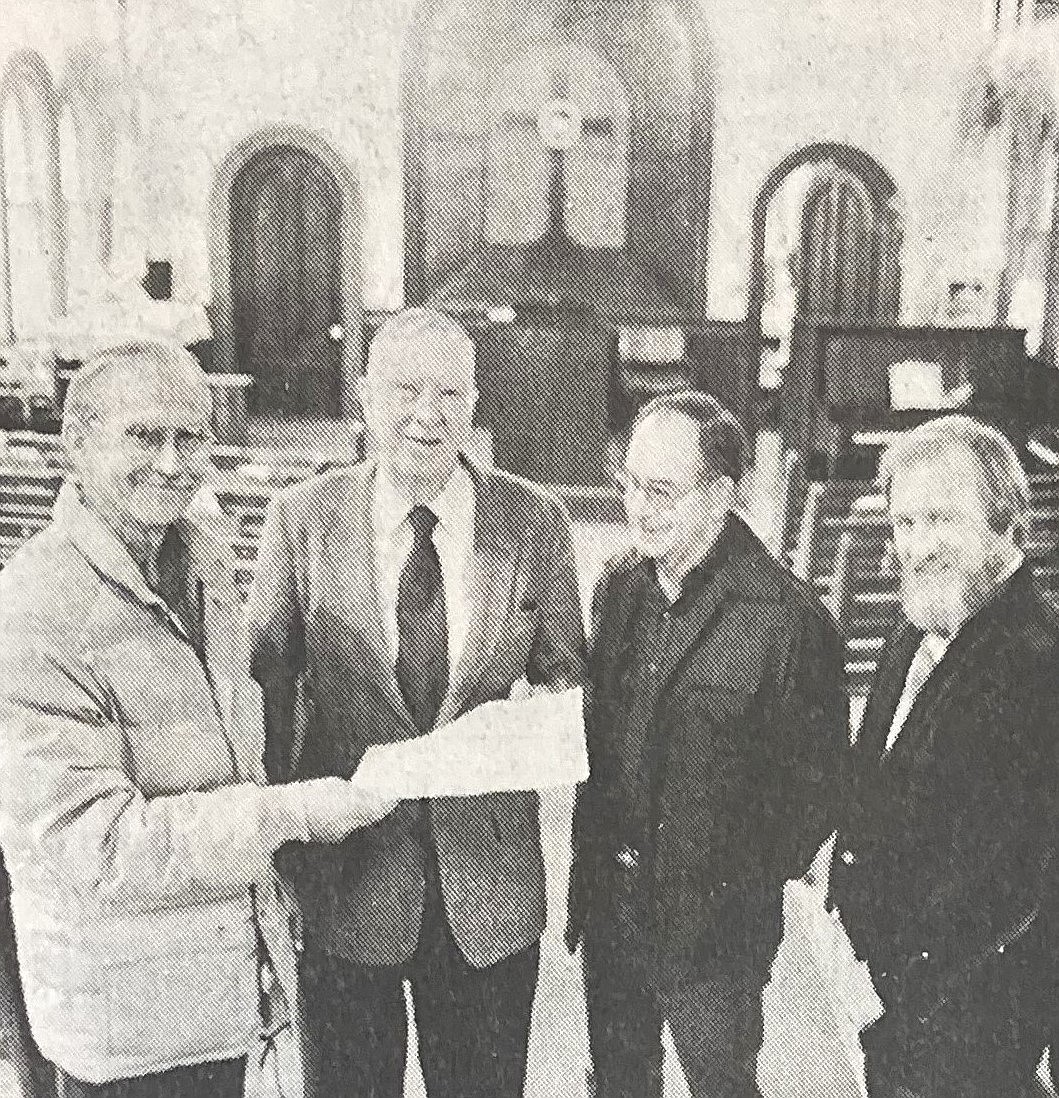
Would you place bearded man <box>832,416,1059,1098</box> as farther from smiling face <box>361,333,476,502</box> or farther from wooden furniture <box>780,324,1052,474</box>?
smiling face <box>361,333,476,502</box>

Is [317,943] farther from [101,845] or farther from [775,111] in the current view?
[775,111]

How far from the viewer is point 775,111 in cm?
145

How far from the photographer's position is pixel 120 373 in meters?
1.42

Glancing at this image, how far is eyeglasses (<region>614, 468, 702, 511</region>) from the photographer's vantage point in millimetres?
1456

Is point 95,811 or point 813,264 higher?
point 813,264

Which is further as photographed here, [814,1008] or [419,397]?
[814,1008]

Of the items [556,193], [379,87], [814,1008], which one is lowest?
[814,1008]

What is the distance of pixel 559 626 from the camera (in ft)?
4.83

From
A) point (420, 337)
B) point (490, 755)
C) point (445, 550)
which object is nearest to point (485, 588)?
point (445, 550)

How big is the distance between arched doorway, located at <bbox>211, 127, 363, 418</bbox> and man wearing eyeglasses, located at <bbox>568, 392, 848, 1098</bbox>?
38cm

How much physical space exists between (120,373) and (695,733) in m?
0.81

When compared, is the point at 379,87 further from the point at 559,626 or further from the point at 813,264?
the point at 559,626

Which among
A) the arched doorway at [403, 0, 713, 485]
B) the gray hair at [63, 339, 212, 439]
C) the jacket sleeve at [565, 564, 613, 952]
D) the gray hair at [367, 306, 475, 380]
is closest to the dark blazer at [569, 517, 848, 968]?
the jacket sleeve at [565, 564, 613, 952]

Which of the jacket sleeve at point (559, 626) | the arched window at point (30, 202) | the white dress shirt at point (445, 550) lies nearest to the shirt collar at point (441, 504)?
the white dress shirt at point (445, 550)
